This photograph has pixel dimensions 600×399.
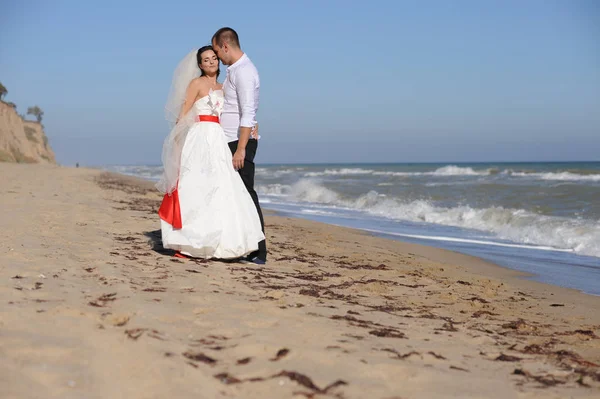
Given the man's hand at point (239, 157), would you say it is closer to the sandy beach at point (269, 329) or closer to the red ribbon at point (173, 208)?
the red ribbon at point (173, 208)

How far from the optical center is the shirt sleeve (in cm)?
590

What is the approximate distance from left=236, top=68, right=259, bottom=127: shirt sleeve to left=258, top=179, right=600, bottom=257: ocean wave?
6169mm

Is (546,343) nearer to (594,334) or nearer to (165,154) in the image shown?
(594,334)

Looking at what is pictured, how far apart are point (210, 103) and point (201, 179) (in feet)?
2.39

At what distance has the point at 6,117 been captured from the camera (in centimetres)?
4412

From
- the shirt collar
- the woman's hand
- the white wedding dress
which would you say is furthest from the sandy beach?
the shirt collar

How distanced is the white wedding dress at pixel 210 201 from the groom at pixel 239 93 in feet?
0.39

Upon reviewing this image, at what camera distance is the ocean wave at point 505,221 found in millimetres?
10617

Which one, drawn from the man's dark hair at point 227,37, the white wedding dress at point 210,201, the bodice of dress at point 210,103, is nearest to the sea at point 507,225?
the white wedding dress at point 210,201

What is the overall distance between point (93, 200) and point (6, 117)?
36476 mm

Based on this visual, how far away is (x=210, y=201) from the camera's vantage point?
604cm

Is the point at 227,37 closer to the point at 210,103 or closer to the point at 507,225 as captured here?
the point at 210,103

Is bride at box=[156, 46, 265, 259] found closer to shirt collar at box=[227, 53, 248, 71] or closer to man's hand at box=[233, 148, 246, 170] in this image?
man's hand at box=[233, 148, 246, 170]

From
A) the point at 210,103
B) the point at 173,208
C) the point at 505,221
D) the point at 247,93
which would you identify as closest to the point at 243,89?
the point at 247,93
